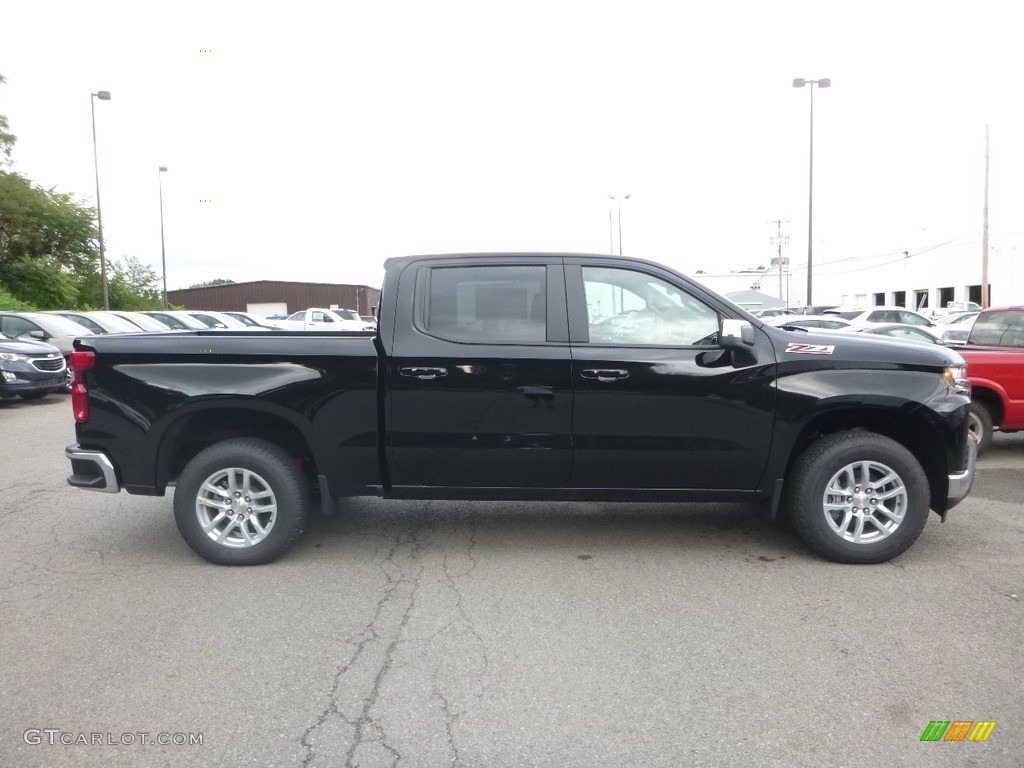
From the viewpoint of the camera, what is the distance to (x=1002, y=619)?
424 cm

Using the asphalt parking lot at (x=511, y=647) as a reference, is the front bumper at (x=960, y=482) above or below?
above

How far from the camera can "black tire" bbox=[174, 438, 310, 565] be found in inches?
201

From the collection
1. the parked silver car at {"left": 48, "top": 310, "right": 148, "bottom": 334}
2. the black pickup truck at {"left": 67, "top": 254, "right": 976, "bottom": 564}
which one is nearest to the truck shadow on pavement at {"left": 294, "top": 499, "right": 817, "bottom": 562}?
the black pickup truck at {"left": 67, "top": 254, "right": 976, "bottom": 564}

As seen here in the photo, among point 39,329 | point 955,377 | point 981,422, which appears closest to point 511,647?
point 955,377

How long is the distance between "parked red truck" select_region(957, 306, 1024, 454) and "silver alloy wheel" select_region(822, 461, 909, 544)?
3772 millimetres

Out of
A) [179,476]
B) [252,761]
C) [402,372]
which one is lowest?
[252,761]

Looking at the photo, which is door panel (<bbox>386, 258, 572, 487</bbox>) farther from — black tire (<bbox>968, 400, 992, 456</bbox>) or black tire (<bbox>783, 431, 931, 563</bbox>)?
black tire (<bbox>968, 400, 992, 456</bbox>)

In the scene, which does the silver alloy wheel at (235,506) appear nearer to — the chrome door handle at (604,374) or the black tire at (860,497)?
the chrome door handle at (604,374)

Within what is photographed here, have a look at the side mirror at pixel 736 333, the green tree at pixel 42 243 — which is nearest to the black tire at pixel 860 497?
the side mirror at pixel 736 333

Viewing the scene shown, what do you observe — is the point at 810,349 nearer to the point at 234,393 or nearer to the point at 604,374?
the point at 604,374

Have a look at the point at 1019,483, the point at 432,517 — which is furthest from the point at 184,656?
the point at 1019,483

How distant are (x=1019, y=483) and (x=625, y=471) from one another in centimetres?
461

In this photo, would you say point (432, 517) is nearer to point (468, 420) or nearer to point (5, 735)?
point (468, 420)

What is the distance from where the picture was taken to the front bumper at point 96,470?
514 cm
